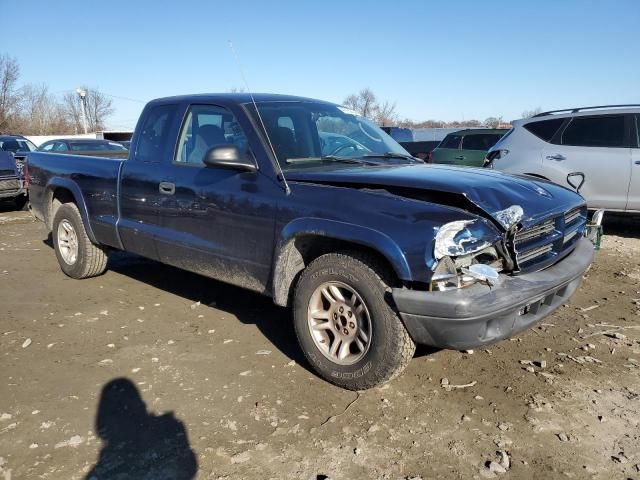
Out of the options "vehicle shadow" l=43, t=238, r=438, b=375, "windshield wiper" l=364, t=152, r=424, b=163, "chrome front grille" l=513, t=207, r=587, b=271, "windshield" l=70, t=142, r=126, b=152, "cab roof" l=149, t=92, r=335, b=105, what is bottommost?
"vehicle shadow" l=43, t=238, r=438, b=375

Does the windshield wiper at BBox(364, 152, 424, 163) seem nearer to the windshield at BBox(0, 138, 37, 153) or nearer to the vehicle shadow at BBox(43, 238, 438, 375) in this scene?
the vehicle shadow at BBox(43, 238, 438, 375)

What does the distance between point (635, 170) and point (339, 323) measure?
224 inches

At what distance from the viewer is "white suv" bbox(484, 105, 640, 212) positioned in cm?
698

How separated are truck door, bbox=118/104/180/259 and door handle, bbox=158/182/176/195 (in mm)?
20

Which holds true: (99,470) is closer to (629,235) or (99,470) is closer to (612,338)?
(612,338)

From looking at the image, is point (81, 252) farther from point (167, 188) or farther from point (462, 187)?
point (462, 187)

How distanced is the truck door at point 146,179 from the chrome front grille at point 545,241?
2821 millimetres

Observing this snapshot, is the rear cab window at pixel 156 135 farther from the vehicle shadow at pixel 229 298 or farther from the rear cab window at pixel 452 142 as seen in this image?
the rear cab window at pixel 452 142

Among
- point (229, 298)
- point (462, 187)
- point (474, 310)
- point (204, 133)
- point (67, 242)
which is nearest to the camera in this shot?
point (474, 310)

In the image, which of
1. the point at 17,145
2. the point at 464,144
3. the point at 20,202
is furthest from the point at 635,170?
the point at 17,145

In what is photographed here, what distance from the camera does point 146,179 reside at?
4430 mm

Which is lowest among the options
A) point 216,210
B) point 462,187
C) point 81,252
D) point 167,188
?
point 81,252

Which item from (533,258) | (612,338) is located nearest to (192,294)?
(533,258)

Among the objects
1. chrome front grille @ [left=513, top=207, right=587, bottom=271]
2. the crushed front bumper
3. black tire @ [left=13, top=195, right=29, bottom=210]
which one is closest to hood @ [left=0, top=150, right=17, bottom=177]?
black tire @ [left=13, top=195, right=29, bottom=210]
